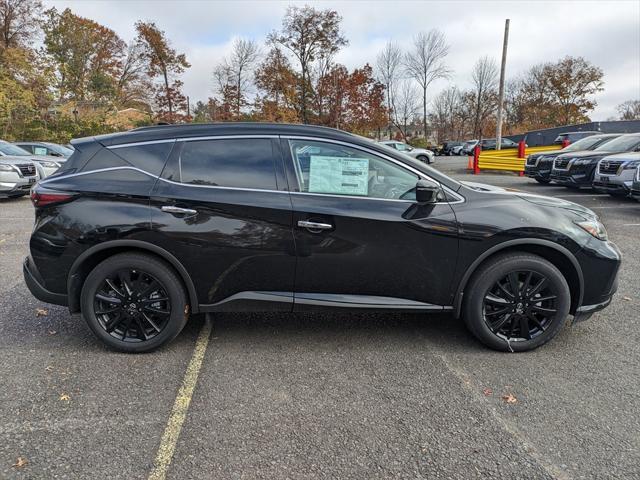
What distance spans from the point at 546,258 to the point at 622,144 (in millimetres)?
11603

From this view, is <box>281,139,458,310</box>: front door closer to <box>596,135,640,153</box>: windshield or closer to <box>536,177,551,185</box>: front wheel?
<box>596,135,640,153</box>: windshield

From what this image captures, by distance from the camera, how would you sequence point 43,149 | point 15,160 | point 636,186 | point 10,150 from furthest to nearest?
point 43,149
point 10,150
point 15,160
point 636,186

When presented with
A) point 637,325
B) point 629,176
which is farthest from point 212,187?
point 629,176

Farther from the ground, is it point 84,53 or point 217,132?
point 84,53

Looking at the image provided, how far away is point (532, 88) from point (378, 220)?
58946 mm

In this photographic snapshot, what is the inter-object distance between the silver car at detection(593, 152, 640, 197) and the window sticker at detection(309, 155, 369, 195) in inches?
356

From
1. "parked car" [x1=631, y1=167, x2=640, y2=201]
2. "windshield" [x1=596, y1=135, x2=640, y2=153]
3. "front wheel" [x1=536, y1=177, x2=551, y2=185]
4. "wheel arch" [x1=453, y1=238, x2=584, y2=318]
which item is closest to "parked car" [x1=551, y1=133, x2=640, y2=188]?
"windshield" [x1=596, y1=135, x2=640, y2=153]

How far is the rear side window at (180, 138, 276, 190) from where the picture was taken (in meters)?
3.27

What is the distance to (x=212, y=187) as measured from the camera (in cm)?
325

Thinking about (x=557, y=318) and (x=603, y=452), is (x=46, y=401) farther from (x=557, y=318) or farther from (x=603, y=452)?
(x=557, y=318)

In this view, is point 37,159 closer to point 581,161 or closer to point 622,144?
point 581,161

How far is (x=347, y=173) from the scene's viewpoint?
3.30m

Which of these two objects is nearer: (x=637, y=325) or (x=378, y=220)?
(x=378, y=220)

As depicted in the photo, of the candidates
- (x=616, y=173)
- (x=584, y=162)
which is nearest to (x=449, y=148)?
(x=584, y=162)
